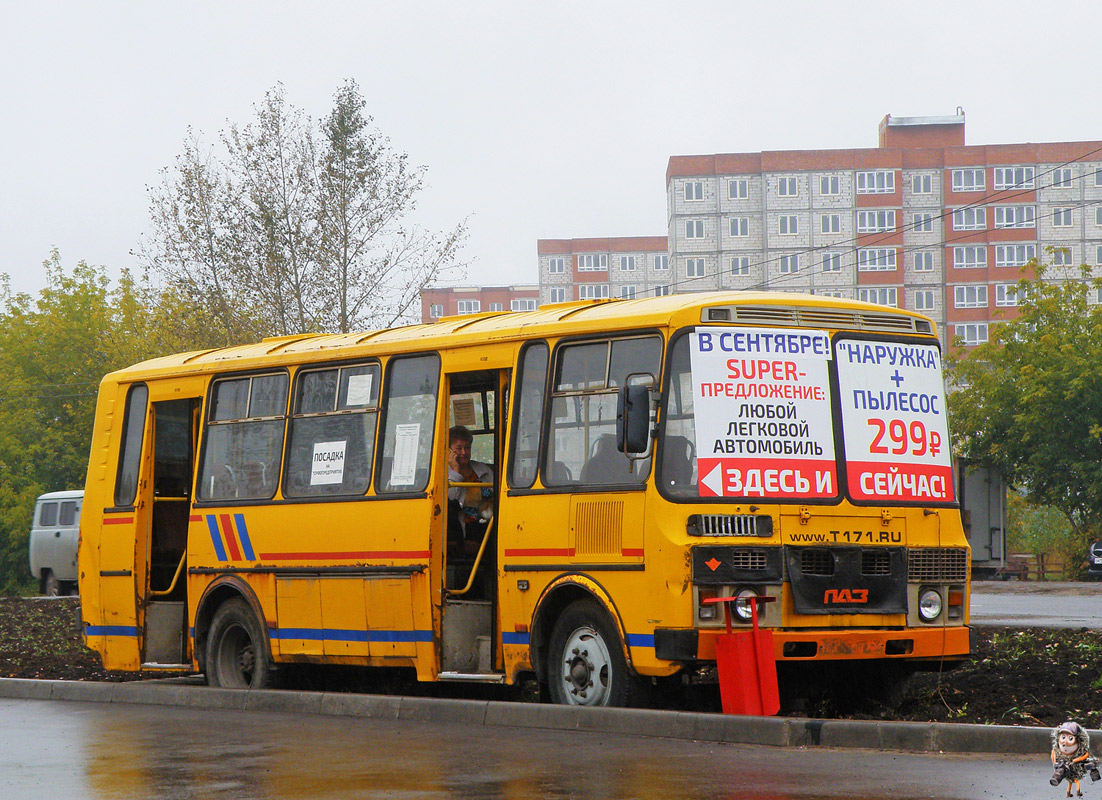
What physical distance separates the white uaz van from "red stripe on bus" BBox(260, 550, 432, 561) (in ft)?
95.9

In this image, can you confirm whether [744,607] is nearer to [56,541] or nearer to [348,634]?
[348,634]

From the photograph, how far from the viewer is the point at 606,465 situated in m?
11.2

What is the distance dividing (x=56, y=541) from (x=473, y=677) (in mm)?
32152

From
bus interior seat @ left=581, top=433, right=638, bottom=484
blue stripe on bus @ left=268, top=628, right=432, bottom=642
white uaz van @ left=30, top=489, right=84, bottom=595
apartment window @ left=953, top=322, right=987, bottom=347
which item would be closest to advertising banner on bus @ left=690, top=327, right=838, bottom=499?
bus interior seat @ left=581, top=433, right=638, bottom=484

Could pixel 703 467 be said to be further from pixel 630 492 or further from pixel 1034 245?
pixel 1034 245

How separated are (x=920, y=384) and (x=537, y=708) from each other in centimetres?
352

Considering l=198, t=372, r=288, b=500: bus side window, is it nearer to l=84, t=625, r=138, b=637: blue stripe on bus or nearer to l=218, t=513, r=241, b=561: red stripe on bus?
l=218, t=513, r=241, b=561: red stripe on bus

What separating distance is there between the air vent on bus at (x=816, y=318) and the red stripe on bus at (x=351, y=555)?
10.1 feet

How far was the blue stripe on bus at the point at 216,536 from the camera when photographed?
Result: 1472 centimetres

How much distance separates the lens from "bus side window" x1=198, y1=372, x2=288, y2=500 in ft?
47.4

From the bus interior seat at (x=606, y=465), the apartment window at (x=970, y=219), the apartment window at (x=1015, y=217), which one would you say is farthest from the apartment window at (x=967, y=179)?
the bus interior seat at (x=606, y=465)

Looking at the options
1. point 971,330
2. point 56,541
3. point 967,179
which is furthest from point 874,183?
point 56,541

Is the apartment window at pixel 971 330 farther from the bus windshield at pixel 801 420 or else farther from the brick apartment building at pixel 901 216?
the bus windshield at pixel 801 420

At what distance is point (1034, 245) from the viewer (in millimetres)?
107562
